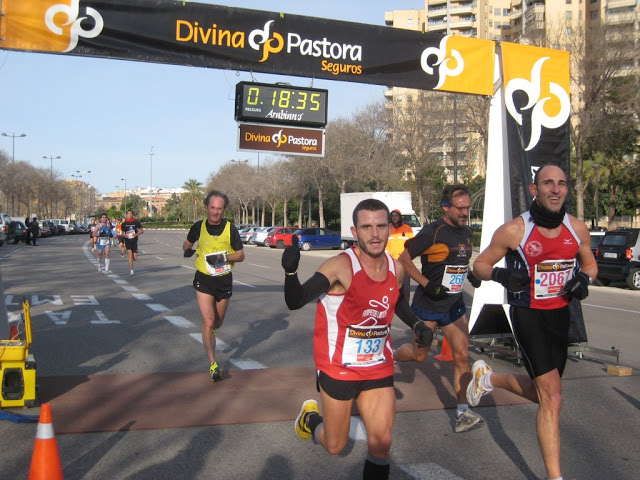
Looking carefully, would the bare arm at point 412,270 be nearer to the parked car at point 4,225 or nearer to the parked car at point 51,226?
the parked car at point 4,225

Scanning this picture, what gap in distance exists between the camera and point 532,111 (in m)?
9.62

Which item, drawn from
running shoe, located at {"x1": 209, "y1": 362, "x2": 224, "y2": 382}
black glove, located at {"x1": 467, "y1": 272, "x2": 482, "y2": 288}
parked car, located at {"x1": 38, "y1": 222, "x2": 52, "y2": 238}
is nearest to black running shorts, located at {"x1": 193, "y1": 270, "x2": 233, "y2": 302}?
running shoe, located at {"x1": 209, "y1": 362, "x2": 224, "y2": 382}

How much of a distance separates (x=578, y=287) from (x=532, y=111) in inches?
233

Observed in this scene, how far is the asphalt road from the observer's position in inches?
187

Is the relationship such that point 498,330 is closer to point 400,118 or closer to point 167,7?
point 167,7

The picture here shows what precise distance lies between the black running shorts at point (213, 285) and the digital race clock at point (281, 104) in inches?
160

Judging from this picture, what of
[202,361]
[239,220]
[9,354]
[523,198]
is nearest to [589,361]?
[523,198]

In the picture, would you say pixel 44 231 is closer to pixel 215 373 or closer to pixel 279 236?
pixel 279 236

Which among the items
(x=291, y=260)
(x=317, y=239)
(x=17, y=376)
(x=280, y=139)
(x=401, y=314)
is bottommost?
(x=317, y=239)

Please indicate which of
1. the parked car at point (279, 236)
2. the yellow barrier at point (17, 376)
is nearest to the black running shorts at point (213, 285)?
the yellow barrier at point (17, 376)

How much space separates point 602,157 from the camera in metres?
44.0

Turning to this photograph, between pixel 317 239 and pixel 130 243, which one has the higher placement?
pixel 130 243

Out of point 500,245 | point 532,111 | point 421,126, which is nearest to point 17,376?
point 500,245

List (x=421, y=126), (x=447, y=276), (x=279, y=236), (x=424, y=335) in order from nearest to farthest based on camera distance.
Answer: (x=424, y=335), (x=447, y=276), (x=421, y=126), (x=279, y=236)
